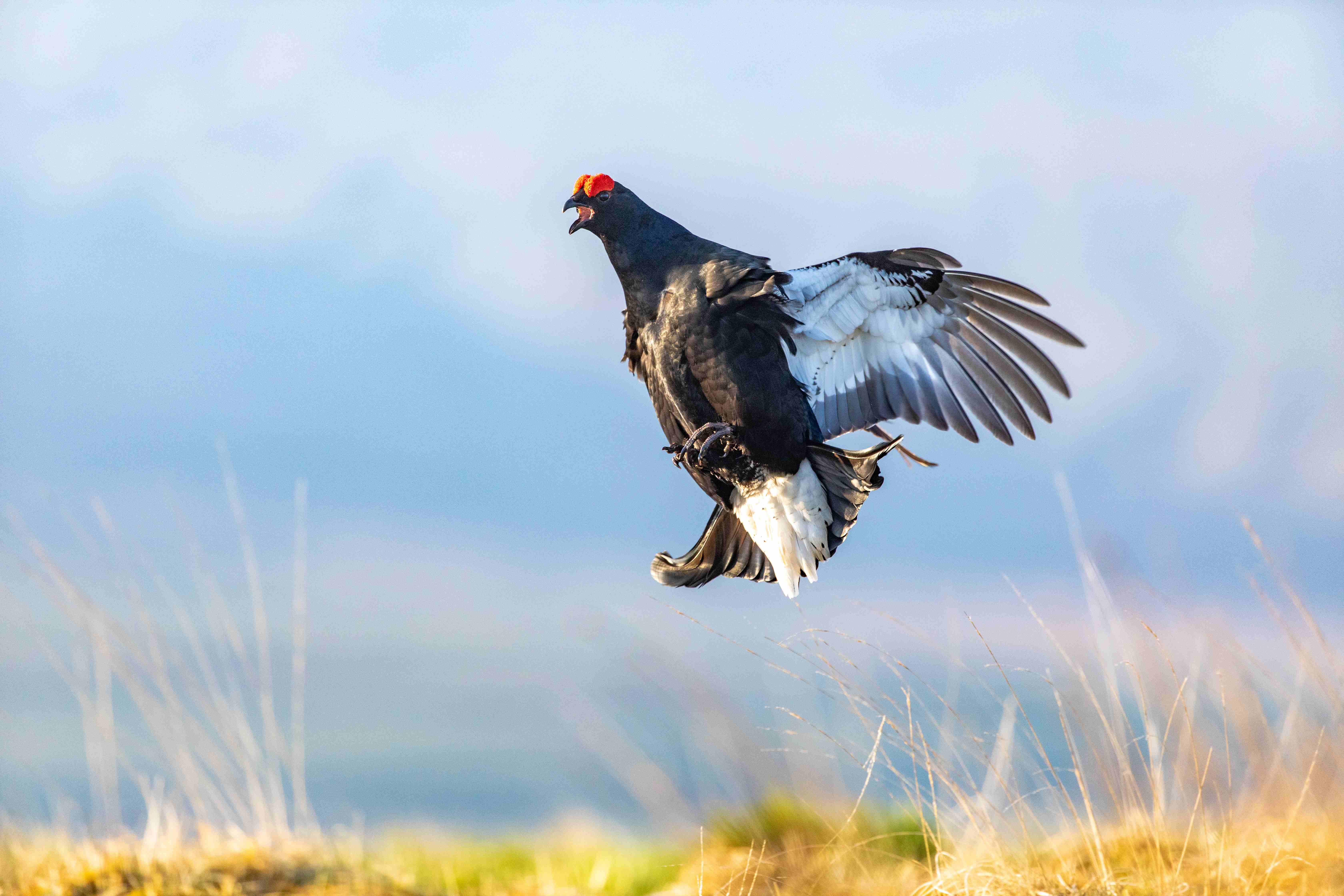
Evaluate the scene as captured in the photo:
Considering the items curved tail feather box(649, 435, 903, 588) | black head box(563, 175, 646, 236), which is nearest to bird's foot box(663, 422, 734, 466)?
curved tail feather box(649, 435, 903, 588)

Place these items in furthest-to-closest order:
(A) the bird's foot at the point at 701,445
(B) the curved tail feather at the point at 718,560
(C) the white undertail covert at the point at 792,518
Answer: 1. (B) the curved tail feather at the point at 718,560
2. (C) the white undertail covert at the point at 792,518
3. (A) the bird's foot at the point at 701,445

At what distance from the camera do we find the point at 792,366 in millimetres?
3113

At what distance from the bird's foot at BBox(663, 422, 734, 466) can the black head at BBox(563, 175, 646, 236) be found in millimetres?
700

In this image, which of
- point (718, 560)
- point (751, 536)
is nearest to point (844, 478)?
point (751, 536)

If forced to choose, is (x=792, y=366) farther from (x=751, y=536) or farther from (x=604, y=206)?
(x=604, y=206)

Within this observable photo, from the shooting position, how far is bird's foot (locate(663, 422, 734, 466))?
2.81 metres

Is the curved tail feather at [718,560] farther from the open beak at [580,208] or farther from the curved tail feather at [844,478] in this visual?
the open beak at [580,208]

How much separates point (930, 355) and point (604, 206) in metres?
1.21

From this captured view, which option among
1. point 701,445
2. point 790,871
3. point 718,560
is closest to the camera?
point 701,445

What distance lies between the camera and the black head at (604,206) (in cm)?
304

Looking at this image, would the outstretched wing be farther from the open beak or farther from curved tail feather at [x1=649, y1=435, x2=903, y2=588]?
the open beak

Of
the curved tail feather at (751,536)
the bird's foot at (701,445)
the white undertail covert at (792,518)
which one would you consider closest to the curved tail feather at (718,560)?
the curved tail feather at (751,536)

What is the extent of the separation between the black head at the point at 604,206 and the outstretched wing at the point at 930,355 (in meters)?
0.71

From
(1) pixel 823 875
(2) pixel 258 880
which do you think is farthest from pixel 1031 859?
(2) pixel 258 880
